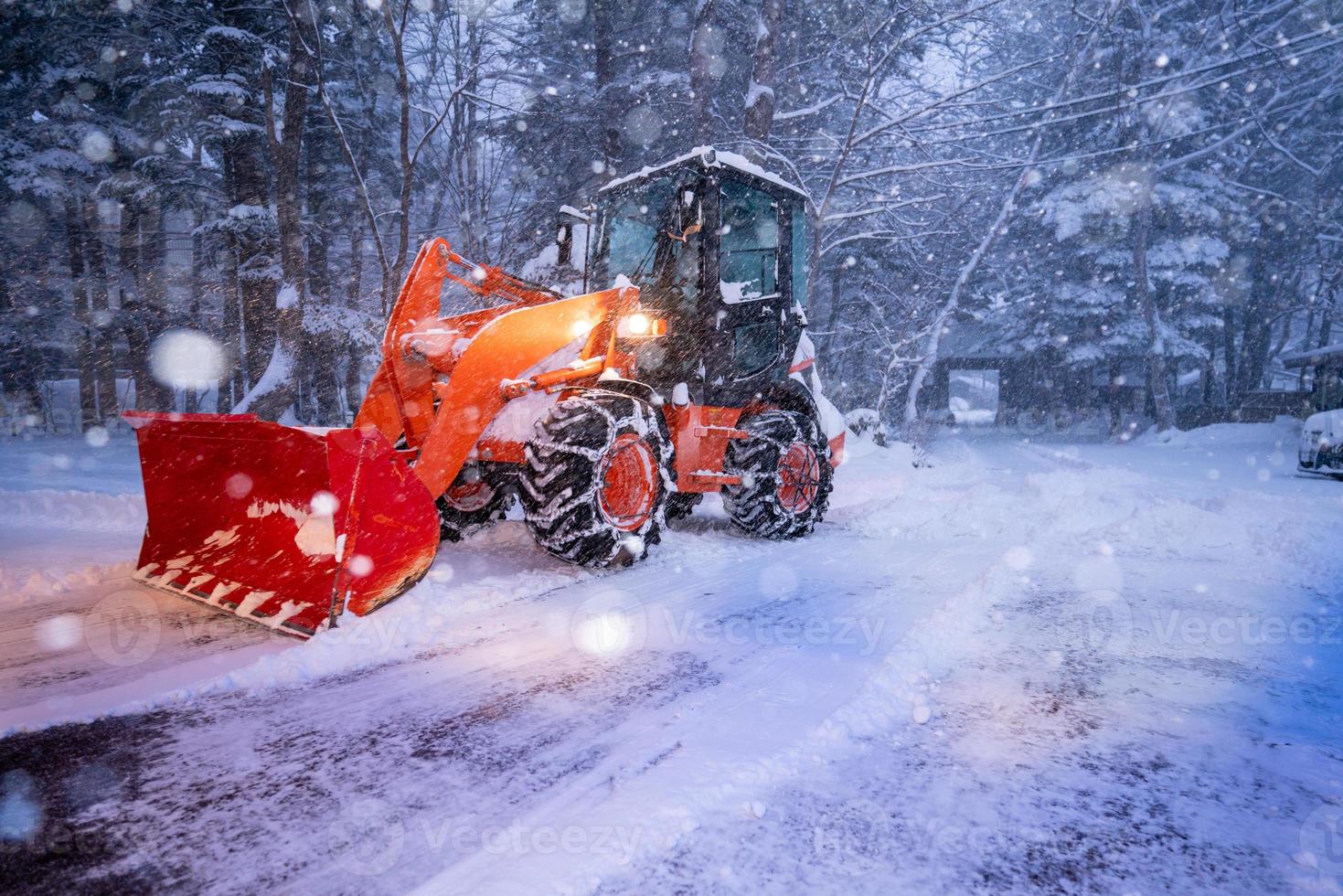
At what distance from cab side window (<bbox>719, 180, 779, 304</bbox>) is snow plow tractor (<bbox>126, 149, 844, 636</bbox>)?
18mm

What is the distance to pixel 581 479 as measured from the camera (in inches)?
167

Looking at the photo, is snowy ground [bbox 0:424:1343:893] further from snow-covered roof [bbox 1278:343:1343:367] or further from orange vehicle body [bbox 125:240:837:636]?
snow-covered roof [bbox 1278:343:1343:367]

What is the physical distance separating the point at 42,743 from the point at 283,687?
73 centimetres

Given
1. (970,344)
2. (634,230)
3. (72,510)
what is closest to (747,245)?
(634,230)

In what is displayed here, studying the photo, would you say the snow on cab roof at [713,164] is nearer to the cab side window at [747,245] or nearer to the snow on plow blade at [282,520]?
the cab side window at [747,245]

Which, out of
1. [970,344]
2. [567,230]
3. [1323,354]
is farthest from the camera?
[970,344]

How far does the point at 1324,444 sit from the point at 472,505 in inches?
574

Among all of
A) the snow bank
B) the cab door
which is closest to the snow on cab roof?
the cab door

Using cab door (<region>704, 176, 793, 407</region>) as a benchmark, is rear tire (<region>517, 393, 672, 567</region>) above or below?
below

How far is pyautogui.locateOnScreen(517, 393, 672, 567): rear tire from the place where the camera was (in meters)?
4.23

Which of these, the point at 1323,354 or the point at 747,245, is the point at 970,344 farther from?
the point at 747,245

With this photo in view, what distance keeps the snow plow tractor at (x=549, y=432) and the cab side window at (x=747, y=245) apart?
2cm

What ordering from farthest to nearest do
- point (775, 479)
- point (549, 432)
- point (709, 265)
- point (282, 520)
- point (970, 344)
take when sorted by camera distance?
1. point (970, 344)
2. point (775, 479)
3. point (709, 265)
4. point (549, 432)
5. point (282, 520)

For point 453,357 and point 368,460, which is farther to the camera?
point 453,357
